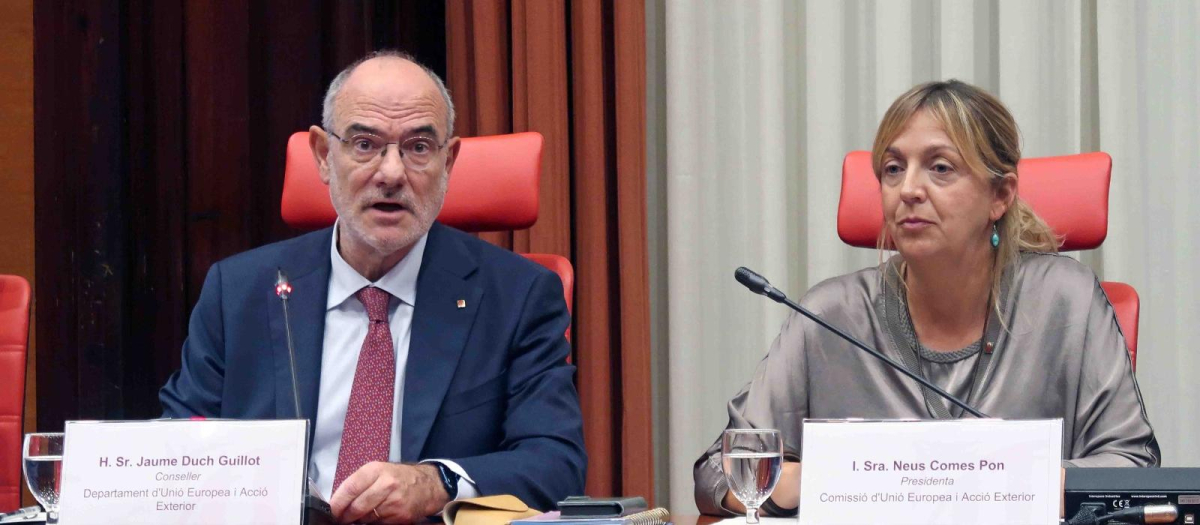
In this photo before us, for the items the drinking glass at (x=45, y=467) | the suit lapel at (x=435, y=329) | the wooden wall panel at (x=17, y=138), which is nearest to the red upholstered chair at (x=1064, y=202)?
the suit lapel at (x=435, y=329)

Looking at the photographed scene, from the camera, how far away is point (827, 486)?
4.40ft

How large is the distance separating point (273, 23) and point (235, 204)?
1.74 ft

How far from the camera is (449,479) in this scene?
71.6 inches

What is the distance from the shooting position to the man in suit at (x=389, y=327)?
6.84 ft

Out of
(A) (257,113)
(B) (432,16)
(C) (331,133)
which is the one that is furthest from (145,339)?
(C) (331,133)

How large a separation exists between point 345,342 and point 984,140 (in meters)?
1.14

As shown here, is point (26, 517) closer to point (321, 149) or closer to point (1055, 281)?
point (321, 149)

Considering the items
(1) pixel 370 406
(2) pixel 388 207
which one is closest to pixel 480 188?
(2) pixel 388 207

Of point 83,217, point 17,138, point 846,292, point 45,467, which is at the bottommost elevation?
point 45,467

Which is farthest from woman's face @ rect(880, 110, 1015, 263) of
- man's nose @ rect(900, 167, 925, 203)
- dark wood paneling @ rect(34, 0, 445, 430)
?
dark wood paneling @ rect(34, 0, 445, 430)

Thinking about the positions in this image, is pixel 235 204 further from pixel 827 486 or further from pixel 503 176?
pixel 827 486

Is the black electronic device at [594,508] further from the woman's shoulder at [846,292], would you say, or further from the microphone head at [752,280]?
the woman's shoulder at [846,292]

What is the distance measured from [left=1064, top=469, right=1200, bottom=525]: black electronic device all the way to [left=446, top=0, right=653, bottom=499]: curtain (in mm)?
1969

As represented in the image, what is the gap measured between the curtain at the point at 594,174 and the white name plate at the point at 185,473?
199 cm
